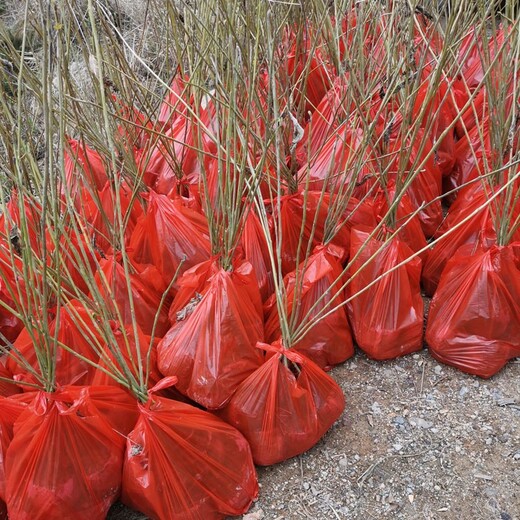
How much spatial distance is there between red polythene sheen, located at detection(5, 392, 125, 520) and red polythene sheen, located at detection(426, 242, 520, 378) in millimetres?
854

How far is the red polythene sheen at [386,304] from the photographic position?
135cm

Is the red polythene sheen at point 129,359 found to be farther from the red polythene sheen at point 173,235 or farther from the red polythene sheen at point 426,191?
the red polythene sheen at point 426,191

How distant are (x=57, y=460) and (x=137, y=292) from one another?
1.59ft

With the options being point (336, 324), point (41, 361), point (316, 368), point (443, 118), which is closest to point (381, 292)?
point (336, 324)

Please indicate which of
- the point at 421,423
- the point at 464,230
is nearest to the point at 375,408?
the point at 421,423

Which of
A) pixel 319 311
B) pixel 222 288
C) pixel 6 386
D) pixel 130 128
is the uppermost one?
pixel 130 128

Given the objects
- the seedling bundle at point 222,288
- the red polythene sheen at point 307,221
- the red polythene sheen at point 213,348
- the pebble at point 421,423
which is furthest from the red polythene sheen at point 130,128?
the pebble at point 421,423

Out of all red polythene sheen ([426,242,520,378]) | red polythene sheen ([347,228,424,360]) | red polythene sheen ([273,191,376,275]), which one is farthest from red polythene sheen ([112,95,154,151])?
red polythene sheen ([426,242,520,378])

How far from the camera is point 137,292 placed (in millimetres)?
1394

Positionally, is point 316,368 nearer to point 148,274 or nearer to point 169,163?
point 148,274

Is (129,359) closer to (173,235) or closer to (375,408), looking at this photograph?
(173,235)

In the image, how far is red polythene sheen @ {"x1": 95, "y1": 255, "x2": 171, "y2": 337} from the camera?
1366 millimetres

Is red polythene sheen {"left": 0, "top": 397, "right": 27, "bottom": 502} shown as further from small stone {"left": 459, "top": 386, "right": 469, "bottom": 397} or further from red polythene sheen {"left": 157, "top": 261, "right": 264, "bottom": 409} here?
small stone {"left": 459, "top": 386, "right": 469, "bottom": 397}

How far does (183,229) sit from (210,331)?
0.39 metres
